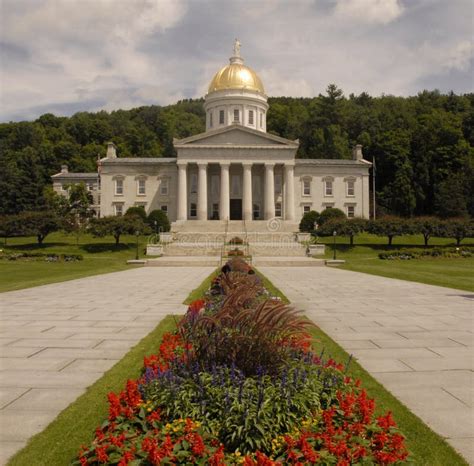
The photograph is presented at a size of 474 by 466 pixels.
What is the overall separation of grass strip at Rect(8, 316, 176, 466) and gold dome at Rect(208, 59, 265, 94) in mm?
69670

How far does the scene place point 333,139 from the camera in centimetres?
9094

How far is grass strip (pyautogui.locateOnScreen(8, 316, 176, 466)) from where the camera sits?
4.18 metres

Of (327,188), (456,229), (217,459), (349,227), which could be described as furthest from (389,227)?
(217,459)

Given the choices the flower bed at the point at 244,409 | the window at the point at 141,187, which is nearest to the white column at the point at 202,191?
the window at the point at 141,187

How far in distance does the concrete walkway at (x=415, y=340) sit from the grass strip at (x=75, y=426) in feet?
12.9

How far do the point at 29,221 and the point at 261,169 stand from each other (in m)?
35.8

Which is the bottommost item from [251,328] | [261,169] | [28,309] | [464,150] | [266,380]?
[28,309]

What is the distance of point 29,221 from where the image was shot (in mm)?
46094

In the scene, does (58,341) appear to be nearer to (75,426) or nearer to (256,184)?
(75,426)

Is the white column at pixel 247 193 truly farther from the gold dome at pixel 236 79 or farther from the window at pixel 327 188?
the gold dome at pixel 236 79

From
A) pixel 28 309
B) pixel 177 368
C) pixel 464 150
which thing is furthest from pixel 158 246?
pixel 464 150

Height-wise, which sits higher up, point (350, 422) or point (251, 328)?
point (251, 328)

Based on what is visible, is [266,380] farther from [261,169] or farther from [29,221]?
[261,169]

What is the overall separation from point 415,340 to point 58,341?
760 centimetres
